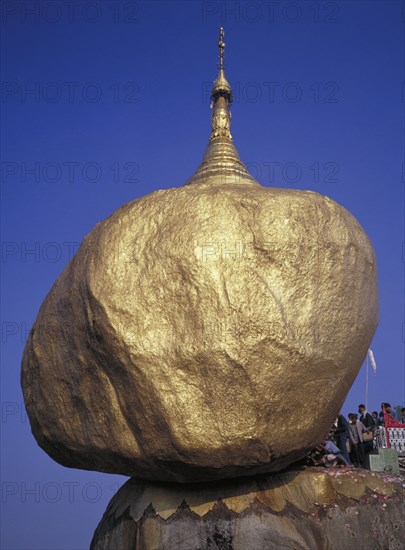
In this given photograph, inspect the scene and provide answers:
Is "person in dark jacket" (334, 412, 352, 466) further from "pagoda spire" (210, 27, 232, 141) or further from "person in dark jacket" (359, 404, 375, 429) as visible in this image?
"pagoda spire" (210, 27, 232, 141)

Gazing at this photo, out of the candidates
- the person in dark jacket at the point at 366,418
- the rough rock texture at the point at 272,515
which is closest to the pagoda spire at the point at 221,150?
the rough rock texture at the point at 272,515

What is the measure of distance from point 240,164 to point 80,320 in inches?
123

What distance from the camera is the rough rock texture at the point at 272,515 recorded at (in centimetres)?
397

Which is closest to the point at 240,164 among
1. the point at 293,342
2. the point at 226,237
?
the point at 226,237

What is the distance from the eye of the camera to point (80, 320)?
4.10m

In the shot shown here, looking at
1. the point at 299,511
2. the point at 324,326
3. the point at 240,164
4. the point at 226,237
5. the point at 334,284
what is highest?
the point at 240,164

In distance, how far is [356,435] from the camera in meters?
8.10

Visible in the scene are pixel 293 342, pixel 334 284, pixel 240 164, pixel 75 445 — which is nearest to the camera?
pixel 293 342

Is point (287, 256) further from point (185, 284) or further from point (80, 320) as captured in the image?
point (80, 320)

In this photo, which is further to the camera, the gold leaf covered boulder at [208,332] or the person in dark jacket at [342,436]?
the person in dark jacket at [342,436]

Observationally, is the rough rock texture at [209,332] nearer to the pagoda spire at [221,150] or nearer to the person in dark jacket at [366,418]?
the pagoda spire at [221,150]

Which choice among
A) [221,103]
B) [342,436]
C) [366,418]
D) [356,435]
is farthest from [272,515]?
[366,418]

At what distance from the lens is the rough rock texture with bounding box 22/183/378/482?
3654 millimetres

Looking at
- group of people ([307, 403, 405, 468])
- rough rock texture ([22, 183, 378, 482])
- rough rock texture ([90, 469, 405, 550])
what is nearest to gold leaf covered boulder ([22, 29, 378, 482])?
rough rock texture ([22, 183, 378, 482])
